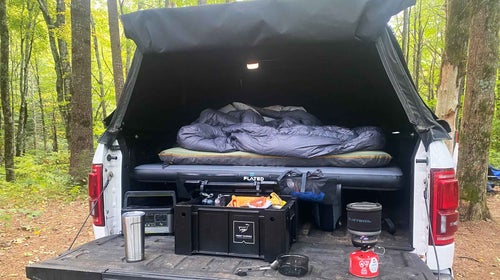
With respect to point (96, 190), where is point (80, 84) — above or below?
above

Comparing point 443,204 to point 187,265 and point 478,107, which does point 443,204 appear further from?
point 478,107

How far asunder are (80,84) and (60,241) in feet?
10.8

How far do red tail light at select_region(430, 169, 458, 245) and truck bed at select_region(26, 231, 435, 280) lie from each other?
0.21 m

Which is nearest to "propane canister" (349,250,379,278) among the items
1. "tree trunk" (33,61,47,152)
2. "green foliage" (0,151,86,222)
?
"green foliage" (0,151,86,222)

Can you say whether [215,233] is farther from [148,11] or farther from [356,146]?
[148,11]

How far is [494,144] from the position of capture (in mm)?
13453

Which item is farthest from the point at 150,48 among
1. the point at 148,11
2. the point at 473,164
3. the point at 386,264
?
the point at 473,164

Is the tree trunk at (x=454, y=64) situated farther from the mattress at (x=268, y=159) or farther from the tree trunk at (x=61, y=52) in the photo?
the tree trunk at (x=61, y=52)

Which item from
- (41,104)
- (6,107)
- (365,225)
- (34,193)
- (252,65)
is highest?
(41,104)

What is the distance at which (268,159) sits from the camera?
2.73m

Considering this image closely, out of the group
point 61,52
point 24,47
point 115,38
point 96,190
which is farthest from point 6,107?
point 24,47

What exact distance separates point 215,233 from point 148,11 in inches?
58.9

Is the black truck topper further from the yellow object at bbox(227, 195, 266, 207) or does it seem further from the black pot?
the yellow object at bbox(227, 195, 266, 207)

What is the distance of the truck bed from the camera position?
182 centimetres
